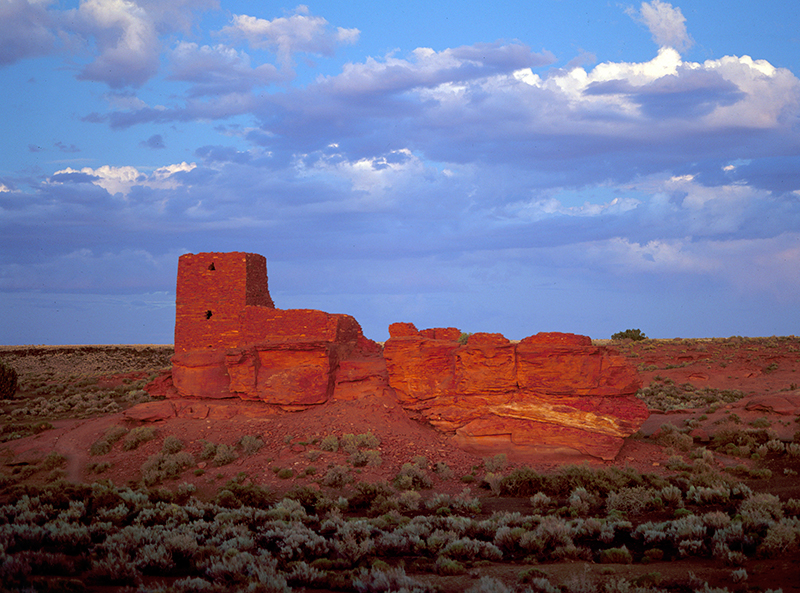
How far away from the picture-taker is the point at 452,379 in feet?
59.6

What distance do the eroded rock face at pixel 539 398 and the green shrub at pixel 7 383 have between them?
29731 mm

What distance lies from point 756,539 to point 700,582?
237 cm

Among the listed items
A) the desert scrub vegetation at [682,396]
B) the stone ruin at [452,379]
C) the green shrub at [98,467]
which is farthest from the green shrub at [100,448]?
the desert scrub vegetation at [682,396]

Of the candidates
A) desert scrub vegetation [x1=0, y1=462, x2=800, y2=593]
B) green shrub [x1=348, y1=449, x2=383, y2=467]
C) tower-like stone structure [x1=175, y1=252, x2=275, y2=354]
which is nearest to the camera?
desert scrub vegetation [x1=0, y1=462, x2=800, y2=593]

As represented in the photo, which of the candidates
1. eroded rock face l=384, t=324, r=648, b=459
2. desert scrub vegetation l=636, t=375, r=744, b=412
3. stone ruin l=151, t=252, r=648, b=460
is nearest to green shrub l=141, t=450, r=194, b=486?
stone ruin l=151, t=252, r=648, b=460

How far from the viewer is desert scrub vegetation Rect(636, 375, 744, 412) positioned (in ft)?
87.4

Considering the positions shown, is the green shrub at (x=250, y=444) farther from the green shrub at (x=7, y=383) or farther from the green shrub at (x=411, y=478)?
the green shrub at (x=7, y=383)

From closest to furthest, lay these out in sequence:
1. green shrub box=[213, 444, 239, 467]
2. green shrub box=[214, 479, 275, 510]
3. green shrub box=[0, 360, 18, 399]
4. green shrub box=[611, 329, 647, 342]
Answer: green shrub box=[214, 479, 275, 510] → green shrub box=[213, 444, 239, 467] → green shrub box=[0, 360, 18, 399] → green shrub box=[611, 329, 647, 342]

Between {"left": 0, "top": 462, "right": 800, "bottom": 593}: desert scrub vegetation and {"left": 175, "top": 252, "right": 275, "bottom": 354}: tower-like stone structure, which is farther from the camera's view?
{"left": 175, "top": 252, "right": 275, "bottom": 354}: tower-like stone structure

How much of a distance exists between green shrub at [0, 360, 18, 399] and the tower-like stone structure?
18.5m

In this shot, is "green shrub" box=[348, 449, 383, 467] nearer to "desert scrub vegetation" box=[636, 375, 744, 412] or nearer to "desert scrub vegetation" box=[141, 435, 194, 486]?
"desert scrub vegetation" box=[141, 435, 194, 486]

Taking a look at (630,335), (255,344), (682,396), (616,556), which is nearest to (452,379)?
(255,344)

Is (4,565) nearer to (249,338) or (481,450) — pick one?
(481,450)

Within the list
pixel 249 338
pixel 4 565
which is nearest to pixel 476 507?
pixel 4 565
